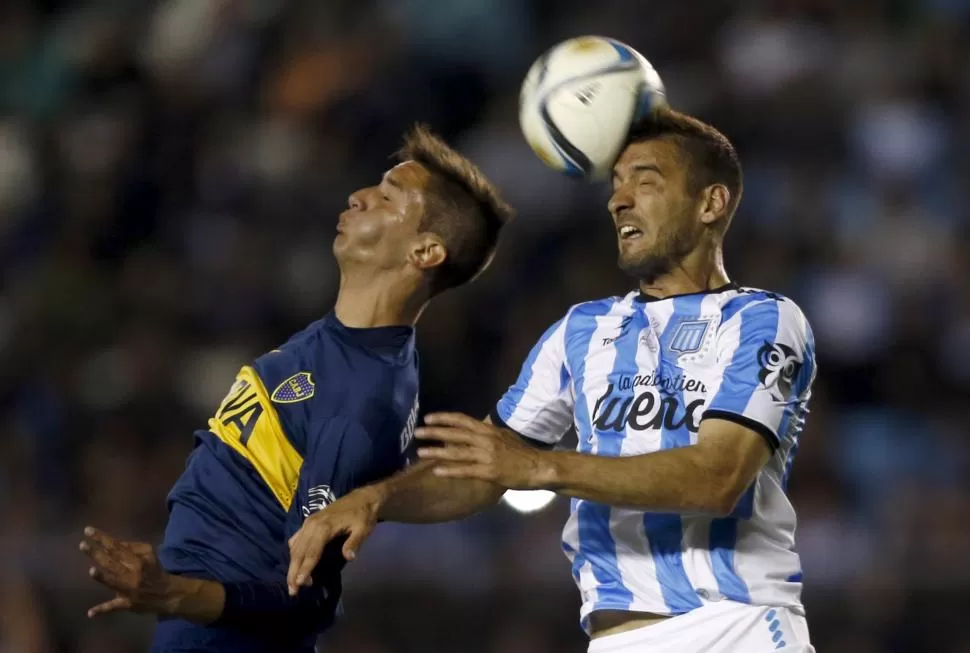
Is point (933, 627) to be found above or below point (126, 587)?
below

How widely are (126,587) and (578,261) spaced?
546 centimetres

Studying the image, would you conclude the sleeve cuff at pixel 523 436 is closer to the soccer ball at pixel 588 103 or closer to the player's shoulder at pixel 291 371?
the player's shoulder at pixel 291 371

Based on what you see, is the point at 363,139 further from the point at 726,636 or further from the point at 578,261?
the point at 726,636

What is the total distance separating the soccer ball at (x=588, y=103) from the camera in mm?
5000

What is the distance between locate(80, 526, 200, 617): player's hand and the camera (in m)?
4.16

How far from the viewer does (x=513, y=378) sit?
870cm

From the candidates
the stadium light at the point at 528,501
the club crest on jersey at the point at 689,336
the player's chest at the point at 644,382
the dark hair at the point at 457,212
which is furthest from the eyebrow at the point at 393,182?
the stadium light at the point at 528,501

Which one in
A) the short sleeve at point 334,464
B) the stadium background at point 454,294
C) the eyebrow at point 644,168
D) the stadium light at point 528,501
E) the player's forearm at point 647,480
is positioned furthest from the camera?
the stadium light at point 528,501

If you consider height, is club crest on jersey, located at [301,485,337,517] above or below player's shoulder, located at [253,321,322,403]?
below

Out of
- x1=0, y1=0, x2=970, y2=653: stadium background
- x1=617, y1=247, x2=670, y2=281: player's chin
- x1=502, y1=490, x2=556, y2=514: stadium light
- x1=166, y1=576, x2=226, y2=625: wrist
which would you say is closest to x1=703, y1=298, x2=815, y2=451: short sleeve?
x1=617, y1=247, x2=670, y2=281: player's chin

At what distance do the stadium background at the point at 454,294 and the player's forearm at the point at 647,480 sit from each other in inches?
115

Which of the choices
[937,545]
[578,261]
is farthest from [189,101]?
[937,545]

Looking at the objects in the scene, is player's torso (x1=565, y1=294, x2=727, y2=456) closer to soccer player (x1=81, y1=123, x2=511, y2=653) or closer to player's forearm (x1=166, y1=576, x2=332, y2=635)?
soccer player (x1=81, y1=123, x2=511, y2=653)

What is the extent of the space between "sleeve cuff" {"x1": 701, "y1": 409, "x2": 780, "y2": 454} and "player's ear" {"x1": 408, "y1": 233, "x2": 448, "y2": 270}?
4.78 feet
